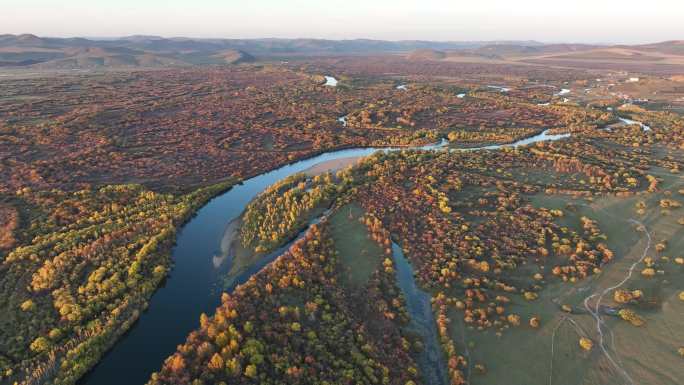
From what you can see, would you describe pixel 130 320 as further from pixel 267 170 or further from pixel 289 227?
pixel 267 170

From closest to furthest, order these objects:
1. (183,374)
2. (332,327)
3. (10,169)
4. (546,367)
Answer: (183,374), (546,367), (332,327), (10,169)

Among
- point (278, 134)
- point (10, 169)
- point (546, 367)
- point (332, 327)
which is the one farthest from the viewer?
point (278, 134)

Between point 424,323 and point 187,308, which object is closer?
point 424,323

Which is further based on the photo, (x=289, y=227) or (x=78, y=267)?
(x=289, y=227)

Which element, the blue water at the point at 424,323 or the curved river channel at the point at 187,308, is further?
the curved river channel at the point at 187,308

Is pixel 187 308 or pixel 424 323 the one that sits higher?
pixel 424 323

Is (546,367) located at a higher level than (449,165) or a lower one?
lower

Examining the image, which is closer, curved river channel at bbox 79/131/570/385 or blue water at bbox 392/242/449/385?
blue water at bbox 392/242/449/385

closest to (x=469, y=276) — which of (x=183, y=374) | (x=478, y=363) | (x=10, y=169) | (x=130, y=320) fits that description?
(x=478, y=363)
